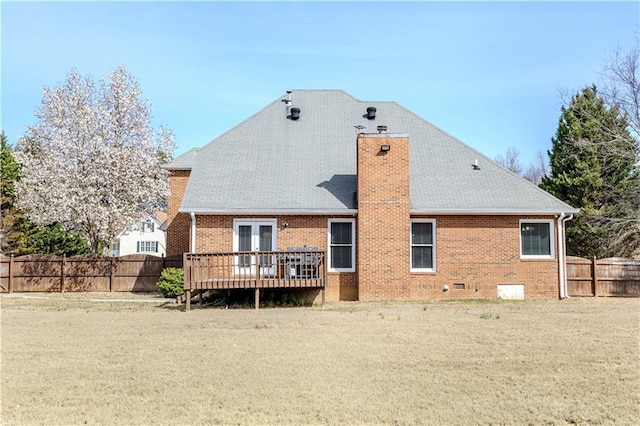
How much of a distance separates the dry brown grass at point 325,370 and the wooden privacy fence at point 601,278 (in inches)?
236

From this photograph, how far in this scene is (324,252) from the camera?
49.0ft

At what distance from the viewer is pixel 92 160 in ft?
75.9

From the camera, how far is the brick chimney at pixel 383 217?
15867 mm

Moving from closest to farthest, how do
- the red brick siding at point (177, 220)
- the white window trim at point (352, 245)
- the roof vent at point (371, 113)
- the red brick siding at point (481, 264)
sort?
the red brick siding at point (481, 264) < the white window trim at point (352, 245) < the roof vent at point (371, 113) < the red brick siding at point (177, 220)

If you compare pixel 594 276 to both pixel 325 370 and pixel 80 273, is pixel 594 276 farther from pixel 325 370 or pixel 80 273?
pixel 80 273

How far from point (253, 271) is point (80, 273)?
9172 mm

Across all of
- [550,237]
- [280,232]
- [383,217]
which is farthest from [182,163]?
[550,237]

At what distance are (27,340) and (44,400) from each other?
164 inches

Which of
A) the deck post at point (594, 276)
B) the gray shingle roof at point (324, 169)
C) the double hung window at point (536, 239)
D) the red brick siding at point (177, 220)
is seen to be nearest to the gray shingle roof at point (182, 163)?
the gray shingle roof at point (324, 169)

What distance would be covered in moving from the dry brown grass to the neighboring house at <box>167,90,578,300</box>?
4.12 meters

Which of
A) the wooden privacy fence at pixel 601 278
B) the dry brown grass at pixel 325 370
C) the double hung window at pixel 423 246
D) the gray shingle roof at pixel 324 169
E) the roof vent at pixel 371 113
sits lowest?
the dry brown grass at pixel 325 370

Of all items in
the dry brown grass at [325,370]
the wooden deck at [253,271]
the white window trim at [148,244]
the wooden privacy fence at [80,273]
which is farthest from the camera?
the white window trim at [148,244]

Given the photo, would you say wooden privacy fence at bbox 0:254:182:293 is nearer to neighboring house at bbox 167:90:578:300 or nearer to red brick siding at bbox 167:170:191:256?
red brick siding at bbox 167:170:191:256

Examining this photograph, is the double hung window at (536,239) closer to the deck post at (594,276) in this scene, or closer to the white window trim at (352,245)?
the deck post at (594,276)
